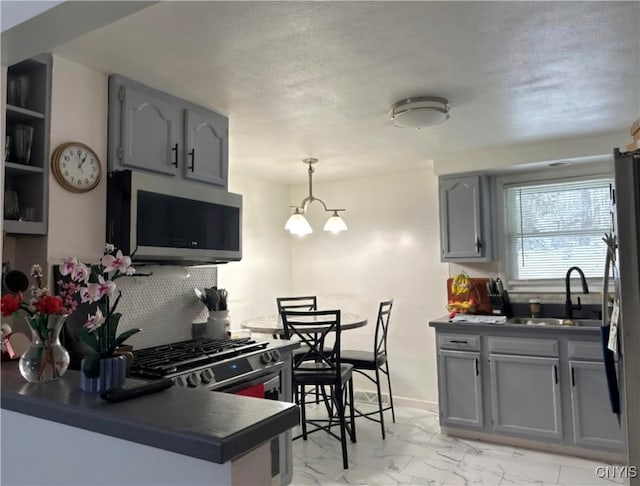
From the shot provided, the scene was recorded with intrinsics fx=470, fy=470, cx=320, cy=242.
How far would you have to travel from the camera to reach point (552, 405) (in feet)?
10.7

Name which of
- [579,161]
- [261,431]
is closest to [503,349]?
[579,161]

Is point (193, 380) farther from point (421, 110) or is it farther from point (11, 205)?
point (421, 110)

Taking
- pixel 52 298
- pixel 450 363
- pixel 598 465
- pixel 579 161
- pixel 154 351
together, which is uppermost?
pixel 579 161

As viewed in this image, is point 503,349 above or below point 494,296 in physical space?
below

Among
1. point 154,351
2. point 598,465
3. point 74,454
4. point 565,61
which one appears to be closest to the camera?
point 74,454

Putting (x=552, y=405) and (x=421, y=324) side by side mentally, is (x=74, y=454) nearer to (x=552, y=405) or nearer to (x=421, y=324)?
(x=552, y=405)

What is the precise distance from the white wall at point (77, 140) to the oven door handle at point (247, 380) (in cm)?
85

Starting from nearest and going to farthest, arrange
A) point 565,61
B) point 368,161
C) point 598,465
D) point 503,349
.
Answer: point 565,61 → point 598,465 → point 503,349 → point 368,161

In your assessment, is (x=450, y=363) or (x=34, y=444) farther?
(x=450, y=363)

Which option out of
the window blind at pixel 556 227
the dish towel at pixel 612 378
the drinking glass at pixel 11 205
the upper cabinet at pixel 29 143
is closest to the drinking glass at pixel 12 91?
the upper cabinet at pixel 29 143

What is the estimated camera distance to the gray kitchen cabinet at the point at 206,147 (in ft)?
8.57

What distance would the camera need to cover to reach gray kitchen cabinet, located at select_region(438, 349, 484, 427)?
3518 mm

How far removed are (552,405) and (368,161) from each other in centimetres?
235

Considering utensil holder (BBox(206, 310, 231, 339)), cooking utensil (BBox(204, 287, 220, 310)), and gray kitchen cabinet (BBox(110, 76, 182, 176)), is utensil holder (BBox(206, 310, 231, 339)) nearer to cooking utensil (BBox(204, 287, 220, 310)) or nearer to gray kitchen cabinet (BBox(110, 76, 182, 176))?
cooking utensil (BBox(204, 287, 220, 310))
